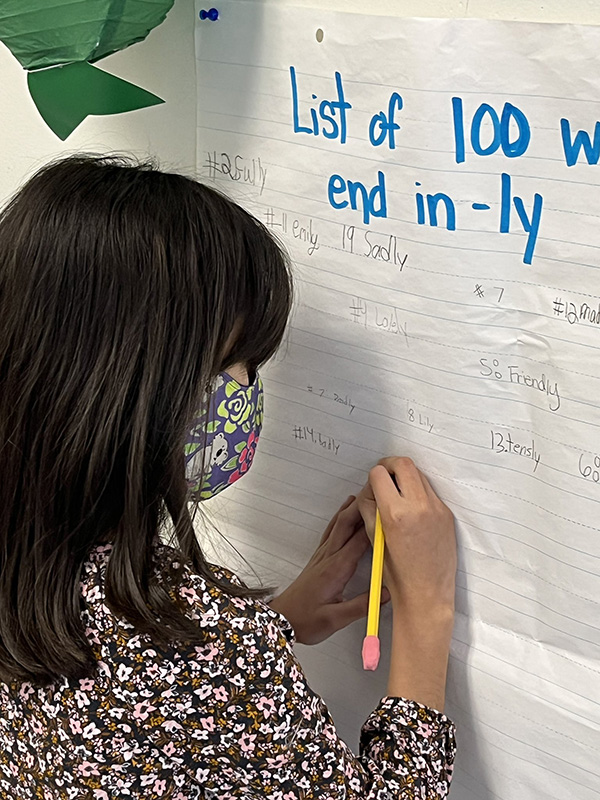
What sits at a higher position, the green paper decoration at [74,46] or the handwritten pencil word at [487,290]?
the green paper decoration at [74,46]

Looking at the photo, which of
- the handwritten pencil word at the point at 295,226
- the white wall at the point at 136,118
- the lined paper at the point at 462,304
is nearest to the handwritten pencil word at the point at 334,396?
the lined paper at the point at 462,304

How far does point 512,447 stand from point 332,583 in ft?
0.72

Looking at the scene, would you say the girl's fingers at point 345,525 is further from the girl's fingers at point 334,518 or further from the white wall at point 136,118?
the white wall at point 136,118

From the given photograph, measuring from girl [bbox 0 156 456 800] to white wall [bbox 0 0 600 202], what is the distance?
21 cm

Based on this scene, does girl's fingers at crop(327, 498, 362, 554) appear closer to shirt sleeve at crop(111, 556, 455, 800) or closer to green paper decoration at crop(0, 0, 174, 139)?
shirt sleeve at crop(111, 556, 455, 800)

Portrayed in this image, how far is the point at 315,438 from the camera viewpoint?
0.79m

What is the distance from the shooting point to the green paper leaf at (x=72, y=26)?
655mm

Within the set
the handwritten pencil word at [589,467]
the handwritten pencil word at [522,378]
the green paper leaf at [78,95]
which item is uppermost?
the green paper leaf at [78,95]

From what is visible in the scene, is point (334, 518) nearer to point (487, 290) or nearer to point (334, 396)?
point (334, 396)

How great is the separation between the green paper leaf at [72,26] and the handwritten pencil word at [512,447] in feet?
1.33

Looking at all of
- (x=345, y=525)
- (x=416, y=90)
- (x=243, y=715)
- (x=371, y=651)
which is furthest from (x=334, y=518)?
(x=416, y=90)

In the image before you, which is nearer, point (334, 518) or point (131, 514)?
point (131, 514)

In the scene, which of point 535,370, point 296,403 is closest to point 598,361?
point 535,370

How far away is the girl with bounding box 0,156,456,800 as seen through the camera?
575 mm
